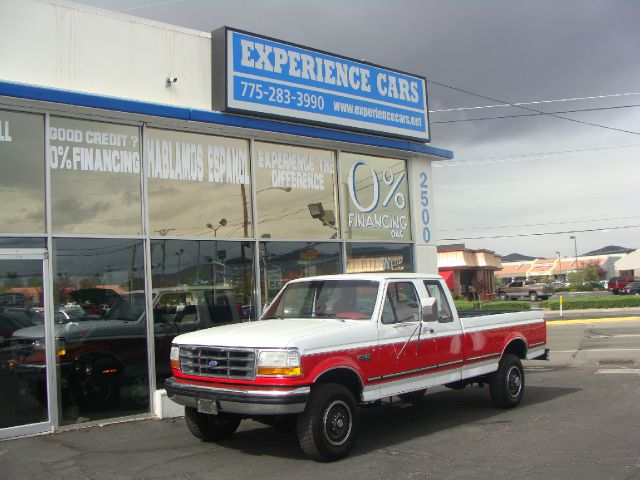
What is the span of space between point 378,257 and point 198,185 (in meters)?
4.31

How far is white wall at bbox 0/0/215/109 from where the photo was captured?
29.0ft

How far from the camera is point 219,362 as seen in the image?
22.3 feet

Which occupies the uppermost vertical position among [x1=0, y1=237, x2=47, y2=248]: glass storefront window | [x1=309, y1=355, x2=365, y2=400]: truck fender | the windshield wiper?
[x1=0, y1=237, x2=47, y2=248]: glass storefront window

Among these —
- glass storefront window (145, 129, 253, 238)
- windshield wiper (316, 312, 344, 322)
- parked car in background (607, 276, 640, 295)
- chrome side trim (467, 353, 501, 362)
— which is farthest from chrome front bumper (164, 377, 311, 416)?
parked car in background (607, 276, 640, 295)

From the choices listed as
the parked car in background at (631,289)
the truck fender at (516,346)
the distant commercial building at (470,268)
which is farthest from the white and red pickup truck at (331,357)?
the parked car in background at (631,289)

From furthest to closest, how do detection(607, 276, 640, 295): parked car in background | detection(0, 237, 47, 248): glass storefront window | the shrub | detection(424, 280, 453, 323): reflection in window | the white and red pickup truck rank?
detection(607, 276, 640, 295): parked car in background → the shrub → detection(0, 237, 47, 248): glass storefront window → detection(424, 280, 453, 323): reflection in window → the white and red pickup truck

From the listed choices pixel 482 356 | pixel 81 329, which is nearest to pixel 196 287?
pixel 81 329

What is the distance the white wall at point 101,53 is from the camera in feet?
29.0

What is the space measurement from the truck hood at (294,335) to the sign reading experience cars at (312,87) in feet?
15.0

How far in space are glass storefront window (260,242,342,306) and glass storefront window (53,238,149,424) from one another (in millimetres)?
2321

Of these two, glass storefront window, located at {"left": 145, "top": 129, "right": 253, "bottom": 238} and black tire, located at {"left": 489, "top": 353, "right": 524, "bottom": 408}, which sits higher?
glass storefront window, located at {"left": 145, "top": 129, "right": 253, "bottom": 238}

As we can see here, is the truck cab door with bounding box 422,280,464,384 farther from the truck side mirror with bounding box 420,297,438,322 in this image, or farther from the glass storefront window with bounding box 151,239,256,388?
the glass storefront window with bounding box 151,239,256,388

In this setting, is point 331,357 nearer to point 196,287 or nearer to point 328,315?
point 328,315

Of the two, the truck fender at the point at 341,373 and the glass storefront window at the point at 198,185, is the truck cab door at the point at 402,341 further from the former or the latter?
the glass storefront window at the point at 198,185
